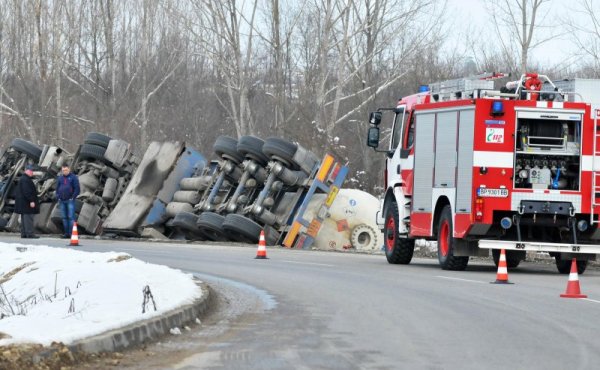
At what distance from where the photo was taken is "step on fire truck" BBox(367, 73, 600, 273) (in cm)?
2111

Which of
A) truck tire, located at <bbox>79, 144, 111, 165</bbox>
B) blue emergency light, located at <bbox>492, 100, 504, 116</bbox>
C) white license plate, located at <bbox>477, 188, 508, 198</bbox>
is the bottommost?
white license plate, located at <bbox>477, 188, 508, 198</bbox>

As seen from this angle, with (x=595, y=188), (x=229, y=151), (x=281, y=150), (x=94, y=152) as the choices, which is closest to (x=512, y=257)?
(x=595, y=188)

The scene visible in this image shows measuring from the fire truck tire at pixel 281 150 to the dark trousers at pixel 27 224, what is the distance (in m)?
6.60

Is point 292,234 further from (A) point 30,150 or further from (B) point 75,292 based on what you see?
(B) point 75,292

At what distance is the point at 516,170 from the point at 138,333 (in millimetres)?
11908

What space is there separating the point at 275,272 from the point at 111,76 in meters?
48.4

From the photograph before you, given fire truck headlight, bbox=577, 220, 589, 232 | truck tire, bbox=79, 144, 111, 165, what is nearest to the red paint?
fire truck headlight, bbox=577, 220, 589, 232

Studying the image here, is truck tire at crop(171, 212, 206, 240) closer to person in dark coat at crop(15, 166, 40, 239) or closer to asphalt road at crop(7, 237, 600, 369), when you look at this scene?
person in dark coat at crop(15, 166, 40, 239)

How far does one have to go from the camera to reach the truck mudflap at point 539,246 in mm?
20891

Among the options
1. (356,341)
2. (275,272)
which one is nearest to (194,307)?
(356,341)

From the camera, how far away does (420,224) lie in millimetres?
23000

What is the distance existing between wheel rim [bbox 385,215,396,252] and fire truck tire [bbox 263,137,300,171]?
665 cm

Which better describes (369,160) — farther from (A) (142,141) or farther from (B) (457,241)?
(B) (457,241)

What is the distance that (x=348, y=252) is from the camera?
98.2 feet
